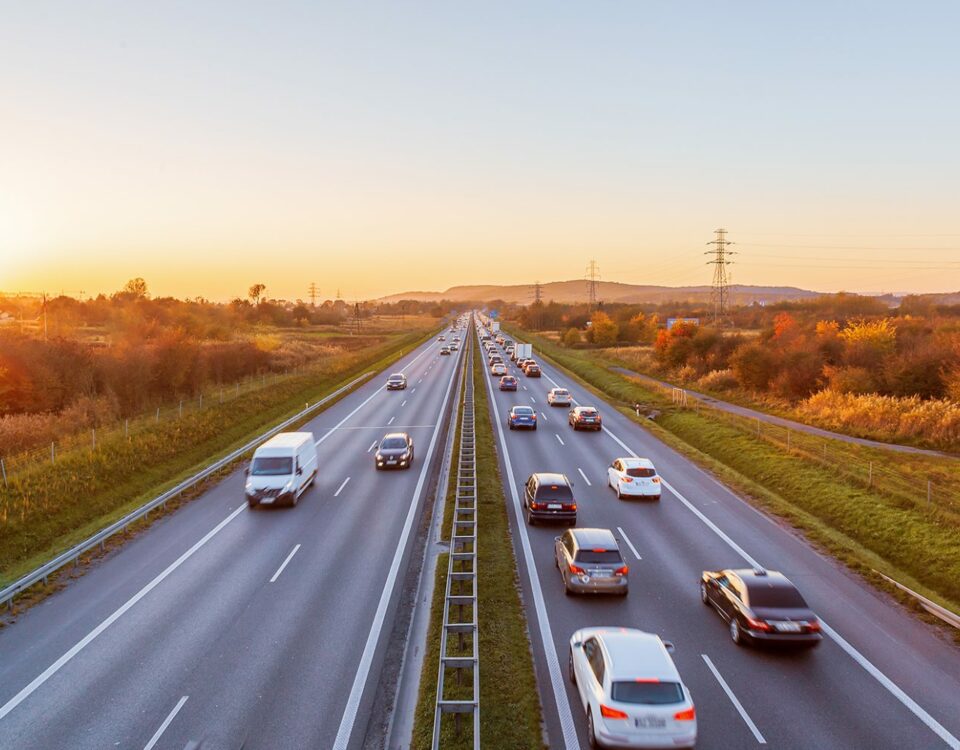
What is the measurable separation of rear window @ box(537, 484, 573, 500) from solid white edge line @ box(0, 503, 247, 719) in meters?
11.1

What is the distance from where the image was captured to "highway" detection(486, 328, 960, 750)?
1072cm

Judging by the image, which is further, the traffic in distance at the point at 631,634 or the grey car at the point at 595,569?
the grey car at the point at 595,569

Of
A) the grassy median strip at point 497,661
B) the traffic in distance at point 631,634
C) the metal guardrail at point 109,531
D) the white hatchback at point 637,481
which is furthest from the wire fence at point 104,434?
the white hatchback at point 637,481

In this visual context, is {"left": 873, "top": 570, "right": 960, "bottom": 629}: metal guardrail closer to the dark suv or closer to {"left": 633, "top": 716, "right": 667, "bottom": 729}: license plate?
the dark suv

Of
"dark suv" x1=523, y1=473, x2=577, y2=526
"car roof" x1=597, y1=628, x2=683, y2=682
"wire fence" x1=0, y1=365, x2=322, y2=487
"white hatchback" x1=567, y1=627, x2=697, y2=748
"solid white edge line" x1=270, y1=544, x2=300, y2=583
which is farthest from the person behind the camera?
"wire fence" x1=0, y1=365, x2=322, y2=487

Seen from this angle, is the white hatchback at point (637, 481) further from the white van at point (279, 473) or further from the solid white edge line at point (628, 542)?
the white van at point (279, 473)

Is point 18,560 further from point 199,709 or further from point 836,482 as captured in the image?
point 836,482

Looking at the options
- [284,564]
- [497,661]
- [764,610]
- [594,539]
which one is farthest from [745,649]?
[284,564]

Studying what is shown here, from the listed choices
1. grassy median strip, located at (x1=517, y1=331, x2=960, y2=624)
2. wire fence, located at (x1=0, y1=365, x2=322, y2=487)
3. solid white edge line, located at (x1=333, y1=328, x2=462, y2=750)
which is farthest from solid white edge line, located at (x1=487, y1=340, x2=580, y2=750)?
wire fence, located at (x1=0, y1=365, x2=322, y2=487)

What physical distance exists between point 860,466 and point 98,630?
98.5 feet

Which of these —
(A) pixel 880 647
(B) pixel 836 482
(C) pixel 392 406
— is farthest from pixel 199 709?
(C) pixel 392 406

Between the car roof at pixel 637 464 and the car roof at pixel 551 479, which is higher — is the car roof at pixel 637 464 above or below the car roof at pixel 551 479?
below

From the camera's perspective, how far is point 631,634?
11102 mm

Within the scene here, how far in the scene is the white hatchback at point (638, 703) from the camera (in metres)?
9.54
